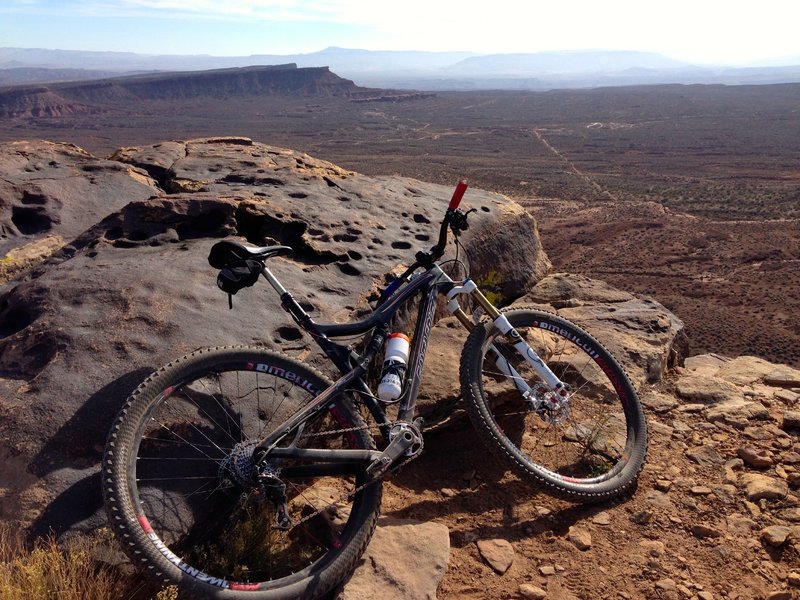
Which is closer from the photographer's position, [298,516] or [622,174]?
[298,516]

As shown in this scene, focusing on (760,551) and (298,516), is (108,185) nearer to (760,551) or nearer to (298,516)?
(298,516)

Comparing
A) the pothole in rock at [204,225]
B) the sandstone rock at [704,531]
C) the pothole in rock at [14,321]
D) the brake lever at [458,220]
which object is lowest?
the sandstone rock at [704,531]

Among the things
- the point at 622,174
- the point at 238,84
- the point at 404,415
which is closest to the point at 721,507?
the point at 404,415

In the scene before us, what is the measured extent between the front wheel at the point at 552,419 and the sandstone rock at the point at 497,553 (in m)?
0.40

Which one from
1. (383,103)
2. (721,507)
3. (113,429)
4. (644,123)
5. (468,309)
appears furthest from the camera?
(383,103)

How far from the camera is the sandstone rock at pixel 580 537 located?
340 cm

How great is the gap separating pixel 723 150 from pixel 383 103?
8350cm

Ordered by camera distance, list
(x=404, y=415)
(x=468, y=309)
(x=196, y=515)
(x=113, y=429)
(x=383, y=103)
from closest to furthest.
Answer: (x=113, y=429), (x=196, y=515), (x=404, y=415), (x=468, y=309), (x=383, y=103)

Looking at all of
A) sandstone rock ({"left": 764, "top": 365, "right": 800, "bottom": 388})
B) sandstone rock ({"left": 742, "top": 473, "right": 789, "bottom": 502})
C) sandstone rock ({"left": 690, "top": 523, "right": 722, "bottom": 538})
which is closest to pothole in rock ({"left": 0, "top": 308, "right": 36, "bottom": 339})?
sandstone rock ({"left": 690, "top": 523, "right": 722, "bottom": 538})

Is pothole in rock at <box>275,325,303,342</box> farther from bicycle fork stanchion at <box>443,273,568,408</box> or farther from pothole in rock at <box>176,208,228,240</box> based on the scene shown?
pothole in rock at <box>176,208,228,240</box>

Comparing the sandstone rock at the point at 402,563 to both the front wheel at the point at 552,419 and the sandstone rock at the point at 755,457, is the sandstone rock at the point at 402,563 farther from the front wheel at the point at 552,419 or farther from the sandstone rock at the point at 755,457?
the sandstone rock at the point at 755,457

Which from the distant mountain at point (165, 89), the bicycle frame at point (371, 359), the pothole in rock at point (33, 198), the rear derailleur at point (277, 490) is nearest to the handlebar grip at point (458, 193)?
the bicycle frame at point (371, 359)

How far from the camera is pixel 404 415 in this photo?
3361 millimetres

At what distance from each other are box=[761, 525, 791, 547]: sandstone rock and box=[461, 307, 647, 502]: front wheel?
729 millimetres
